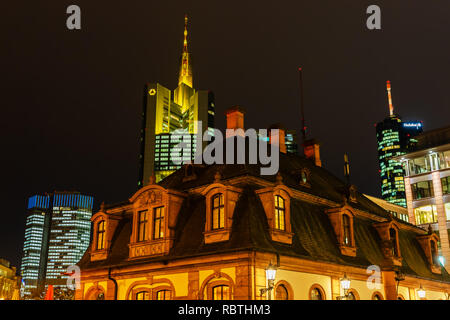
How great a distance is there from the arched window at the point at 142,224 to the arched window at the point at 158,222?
26.9 inches

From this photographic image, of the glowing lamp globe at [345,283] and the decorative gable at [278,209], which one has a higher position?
the decorative gable at [278,209]

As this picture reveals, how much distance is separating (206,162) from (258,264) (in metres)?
10.2

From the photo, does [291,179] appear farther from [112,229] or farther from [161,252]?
[112,229]

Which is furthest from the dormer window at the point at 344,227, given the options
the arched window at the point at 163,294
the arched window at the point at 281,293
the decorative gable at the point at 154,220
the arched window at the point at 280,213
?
the arched window at the point at 163,294

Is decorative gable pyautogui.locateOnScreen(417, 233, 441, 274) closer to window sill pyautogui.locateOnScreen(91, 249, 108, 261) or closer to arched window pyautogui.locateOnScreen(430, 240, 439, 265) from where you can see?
arched window pyautogui.locateOnScreen(430, 240, 439, 265)

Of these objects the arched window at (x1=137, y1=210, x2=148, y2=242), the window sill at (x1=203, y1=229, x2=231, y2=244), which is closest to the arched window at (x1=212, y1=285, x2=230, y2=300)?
the window sill at (x1=203, y1=229, x2=231, y2=244)

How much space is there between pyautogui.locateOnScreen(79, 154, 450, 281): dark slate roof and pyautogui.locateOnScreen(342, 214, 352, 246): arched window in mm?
823

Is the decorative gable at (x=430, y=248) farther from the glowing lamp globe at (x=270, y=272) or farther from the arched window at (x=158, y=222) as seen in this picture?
the arched window at (x=158, y=222)

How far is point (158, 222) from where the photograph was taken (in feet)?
90.8

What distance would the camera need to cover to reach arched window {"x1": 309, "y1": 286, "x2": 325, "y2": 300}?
2591 centimetres

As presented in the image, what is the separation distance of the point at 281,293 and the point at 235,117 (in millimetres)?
12770

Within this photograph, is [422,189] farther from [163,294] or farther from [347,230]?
[163,294]

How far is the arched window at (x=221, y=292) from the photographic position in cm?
2386
